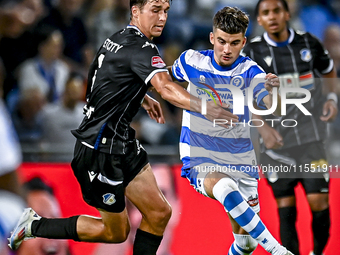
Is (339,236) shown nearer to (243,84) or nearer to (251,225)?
(251,225)

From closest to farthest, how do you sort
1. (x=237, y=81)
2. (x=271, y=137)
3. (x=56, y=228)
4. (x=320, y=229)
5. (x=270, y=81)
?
(x=270, y=81) < (x=237, y=81) < (x=56, y=228) < (x=271, y=137) < (x=320, y=229)

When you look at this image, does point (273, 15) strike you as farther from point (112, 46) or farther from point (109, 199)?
point (109, 199)

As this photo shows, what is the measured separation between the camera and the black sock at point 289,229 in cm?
394

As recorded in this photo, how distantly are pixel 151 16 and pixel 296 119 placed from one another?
1634 mm

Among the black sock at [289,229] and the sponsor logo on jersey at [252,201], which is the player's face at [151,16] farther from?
the black sock at [289,229]

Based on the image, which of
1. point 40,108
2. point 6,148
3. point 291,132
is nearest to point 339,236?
point 291,132

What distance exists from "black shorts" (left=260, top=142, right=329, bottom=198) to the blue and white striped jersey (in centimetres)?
67

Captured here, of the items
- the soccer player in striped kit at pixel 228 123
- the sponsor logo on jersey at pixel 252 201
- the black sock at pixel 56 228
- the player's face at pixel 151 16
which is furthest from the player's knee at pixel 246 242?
the player's face at pixel 151 16

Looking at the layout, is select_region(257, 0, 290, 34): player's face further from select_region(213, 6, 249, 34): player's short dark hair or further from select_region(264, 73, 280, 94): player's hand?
select_region(264, 73, 280, 94): player's hand

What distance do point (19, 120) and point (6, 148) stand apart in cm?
292

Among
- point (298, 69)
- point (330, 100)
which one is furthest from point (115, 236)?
point (330, 100)

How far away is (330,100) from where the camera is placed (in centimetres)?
409

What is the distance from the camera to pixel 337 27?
628 cm

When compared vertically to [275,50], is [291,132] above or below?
below
